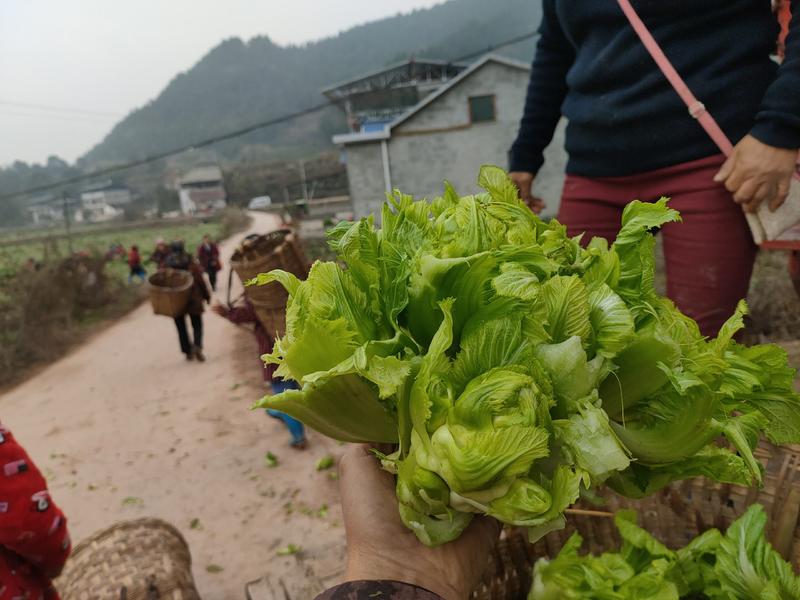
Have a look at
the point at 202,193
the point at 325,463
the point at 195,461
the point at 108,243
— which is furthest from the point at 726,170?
the point at 202,193

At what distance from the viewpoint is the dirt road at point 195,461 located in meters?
4.46

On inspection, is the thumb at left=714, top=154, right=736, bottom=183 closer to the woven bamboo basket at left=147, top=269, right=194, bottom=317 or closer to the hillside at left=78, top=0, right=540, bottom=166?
the woven bamboo basket at left=147, top=269, right=194, bottom=317

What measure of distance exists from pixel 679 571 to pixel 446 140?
20385 millimetres

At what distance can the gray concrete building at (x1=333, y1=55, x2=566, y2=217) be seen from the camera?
21047mm

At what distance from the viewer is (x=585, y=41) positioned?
96.3 inches

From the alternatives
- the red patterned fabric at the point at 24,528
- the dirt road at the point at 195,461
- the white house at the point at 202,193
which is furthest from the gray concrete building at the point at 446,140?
the white house at the point at 202,193

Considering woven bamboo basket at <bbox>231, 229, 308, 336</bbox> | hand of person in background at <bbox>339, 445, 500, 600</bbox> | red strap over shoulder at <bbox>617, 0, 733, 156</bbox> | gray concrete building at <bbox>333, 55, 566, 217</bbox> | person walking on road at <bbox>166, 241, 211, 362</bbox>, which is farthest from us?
gray concrete building at <bbox>333, 55, 566, 217</bbox>

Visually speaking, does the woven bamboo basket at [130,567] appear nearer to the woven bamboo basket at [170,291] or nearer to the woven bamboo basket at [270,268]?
the woven bamboo basket at [270,268]

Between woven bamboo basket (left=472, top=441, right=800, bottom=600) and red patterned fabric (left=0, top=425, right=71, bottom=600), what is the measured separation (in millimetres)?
1726

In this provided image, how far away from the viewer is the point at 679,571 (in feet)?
6.46

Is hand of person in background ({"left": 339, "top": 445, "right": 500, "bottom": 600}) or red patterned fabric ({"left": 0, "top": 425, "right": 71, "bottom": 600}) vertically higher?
hand of person in background ({"left": 339, "top": 445, "right": 500, "bottom": 600})

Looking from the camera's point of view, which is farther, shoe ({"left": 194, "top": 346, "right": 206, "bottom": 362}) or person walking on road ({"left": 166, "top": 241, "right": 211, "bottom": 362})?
shoe ({"left": 194, "top": 346, "right": 206, "bottom": 362})

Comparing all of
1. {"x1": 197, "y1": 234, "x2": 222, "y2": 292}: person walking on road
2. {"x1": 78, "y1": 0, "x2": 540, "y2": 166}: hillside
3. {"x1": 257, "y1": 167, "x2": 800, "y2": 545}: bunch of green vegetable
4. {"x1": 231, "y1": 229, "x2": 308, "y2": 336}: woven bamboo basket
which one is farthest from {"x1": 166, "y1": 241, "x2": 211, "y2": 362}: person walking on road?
{"x1": 78, "y1": 0, "x2": 540, "y2": 166}: hillside

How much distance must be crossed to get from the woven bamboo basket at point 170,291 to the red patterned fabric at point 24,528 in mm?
6340
